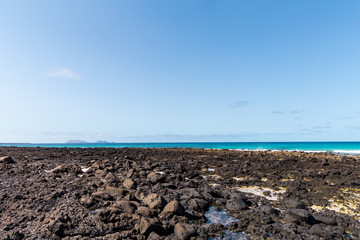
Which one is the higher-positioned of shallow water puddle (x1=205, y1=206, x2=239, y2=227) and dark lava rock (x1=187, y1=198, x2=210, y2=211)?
dark lava rock (x1=187, y1=198, x2=210, y2=211)

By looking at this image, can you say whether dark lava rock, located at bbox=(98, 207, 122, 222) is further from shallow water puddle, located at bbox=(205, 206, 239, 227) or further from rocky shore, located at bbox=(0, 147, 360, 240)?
shallow water puddle, located at bbox=(205, 206, 239, 227)

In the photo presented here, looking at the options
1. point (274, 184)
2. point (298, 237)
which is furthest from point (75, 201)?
point (274, 184)

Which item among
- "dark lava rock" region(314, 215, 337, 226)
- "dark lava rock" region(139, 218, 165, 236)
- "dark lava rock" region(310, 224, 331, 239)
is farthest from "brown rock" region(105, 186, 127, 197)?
"dark lava rock" region(314, 215, 337, 226)

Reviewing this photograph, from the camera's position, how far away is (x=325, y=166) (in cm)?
1625

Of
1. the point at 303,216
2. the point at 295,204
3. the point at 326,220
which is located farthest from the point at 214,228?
the point at 295,204

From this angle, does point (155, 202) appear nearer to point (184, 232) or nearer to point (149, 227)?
point (149, 227)

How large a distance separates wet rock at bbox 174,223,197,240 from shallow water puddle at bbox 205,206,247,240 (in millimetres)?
582

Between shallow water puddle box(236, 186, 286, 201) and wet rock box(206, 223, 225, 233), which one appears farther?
shallow water puddle box(236, 186, 286, 201)

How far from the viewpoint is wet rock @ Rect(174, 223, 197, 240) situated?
4890 mm

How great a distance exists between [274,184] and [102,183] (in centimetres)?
791

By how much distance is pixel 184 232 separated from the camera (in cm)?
A: 495

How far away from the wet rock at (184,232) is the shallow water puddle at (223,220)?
582 mm

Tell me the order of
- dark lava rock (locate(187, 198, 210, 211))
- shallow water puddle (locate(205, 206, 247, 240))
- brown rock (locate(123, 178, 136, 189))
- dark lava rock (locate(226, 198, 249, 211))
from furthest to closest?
brown rock (locate(123, 178, 136, 189))
dark lava rock (locate(226, 198, 249, 211))
dark lava rock (locate(187, 198, 210, 211))
shallow water puddle (locate(205, 206, 247, 240))

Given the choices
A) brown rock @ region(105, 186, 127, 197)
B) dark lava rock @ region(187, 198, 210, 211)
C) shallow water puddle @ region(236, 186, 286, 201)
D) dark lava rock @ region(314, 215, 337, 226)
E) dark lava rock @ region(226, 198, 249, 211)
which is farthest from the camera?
shallow water puddle @ region(236, 186, 286, 201)
